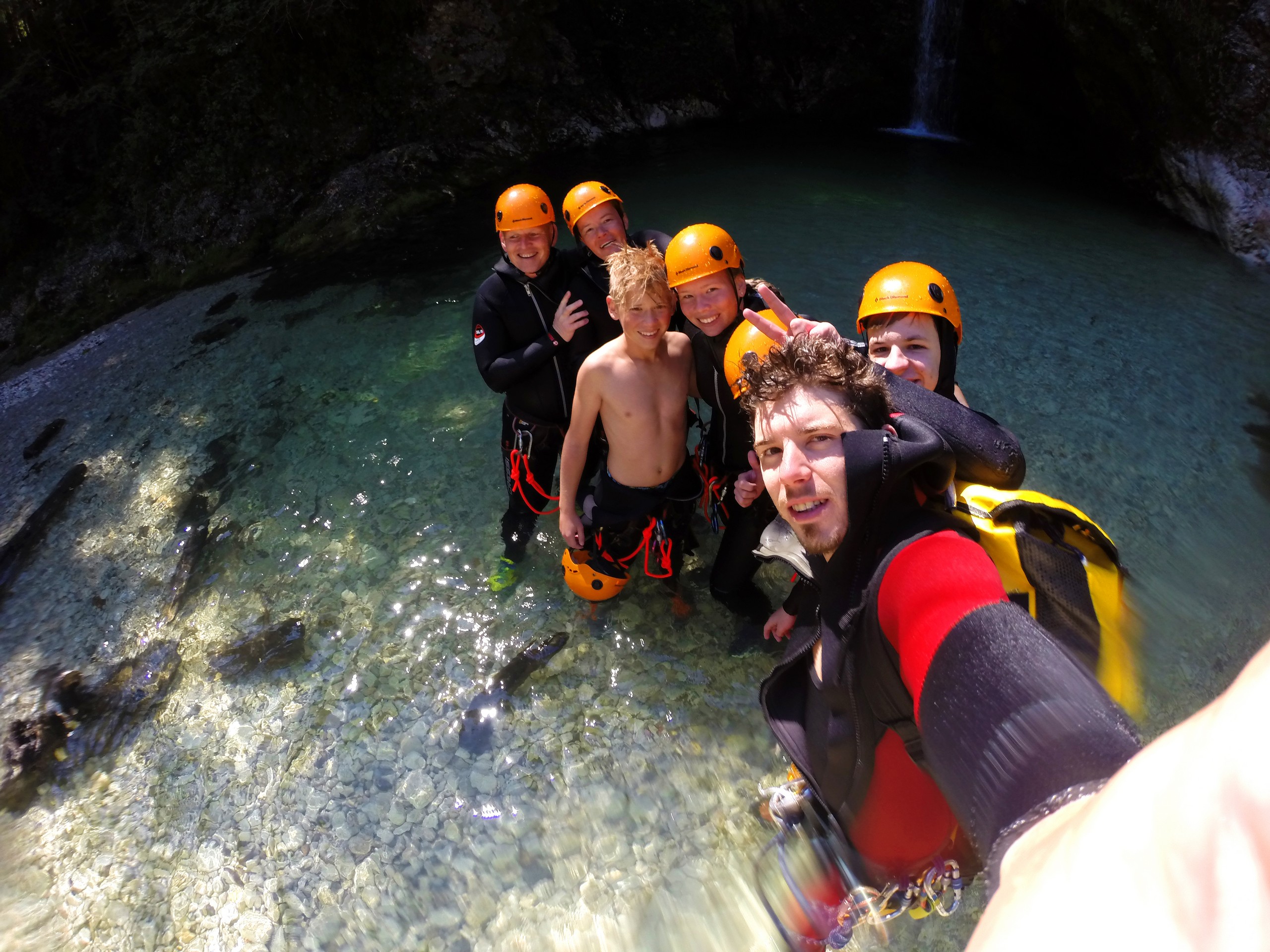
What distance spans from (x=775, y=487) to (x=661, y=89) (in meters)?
14.6

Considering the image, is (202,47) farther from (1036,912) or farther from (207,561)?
(1036,912)

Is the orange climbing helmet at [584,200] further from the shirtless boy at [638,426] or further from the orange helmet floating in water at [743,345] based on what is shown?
the orange helmet floating in water at [743,345]

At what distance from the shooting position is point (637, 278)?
282 centimetres

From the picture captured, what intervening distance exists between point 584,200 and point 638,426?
4.44ft

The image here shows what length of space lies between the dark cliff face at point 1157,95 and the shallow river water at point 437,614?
1022 millimetres

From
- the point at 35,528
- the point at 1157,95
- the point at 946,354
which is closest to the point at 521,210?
the point at 946,354

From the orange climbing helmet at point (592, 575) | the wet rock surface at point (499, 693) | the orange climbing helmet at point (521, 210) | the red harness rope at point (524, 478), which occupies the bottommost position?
the wet rock surface at point (499, 693)

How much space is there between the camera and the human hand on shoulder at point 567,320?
353 centimetres

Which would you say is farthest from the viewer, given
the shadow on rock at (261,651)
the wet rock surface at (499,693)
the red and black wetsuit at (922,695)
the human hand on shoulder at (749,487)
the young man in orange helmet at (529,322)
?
the shadow on rock at (261,651)

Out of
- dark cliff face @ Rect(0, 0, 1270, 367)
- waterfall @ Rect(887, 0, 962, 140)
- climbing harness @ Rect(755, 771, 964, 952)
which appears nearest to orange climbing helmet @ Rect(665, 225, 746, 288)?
climbing harness @ Rect(755, 771, 964, 952)

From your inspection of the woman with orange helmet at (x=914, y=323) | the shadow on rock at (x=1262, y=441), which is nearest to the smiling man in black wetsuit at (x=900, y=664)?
the woman with orange helmet at (x=914, y=323)

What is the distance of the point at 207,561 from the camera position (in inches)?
182

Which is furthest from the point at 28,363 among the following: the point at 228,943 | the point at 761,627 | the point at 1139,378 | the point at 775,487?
the point at 1139,378

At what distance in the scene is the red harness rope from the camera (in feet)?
13.2
